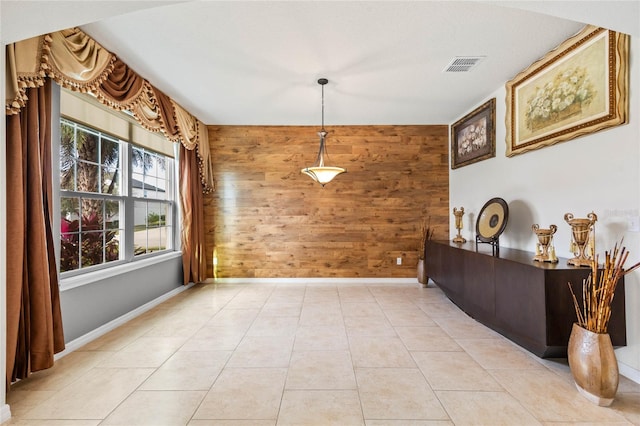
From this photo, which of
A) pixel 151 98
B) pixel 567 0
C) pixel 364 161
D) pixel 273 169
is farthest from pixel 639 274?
pixel 151 98

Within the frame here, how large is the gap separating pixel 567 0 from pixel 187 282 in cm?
500

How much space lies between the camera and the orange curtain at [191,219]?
14.3ft

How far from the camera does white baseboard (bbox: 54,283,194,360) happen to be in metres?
2.53

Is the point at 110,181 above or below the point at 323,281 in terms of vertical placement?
above

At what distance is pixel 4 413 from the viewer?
1683 mm

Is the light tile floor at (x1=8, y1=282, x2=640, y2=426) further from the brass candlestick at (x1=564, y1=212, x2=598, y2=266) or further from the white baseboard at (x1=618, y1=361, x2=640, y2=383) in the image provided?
the brass candlestick at (x1=564, y1=212, x2=598, y2=266)

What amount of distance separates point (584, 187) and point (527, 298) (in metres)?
1.09

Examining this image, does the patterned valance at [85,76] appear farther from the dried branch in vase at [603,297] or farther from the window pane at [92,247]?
the dried branch in vase at [603,297]

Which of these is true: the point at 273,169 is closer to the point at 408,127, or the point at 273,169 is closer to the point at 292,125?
the point at 292,125

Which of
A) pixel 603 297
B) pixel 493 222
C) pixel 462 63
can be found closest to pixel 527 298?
pixel 603 297

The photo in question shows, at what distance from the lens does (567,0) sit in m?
1.47

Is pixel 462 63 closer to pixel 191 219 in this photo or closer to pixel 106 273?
pixel 191 219

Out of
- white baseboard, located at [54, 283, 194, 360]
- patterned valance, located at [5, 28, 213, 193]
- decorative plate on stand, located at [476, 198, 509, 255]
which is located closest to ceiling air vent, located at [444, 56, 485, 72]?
decorative plate on stand, located at [476, 198, 509, 255]

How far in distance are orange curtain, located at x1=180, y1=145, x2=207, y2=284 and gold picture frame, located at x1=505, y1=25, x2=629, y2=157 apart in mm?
4405
